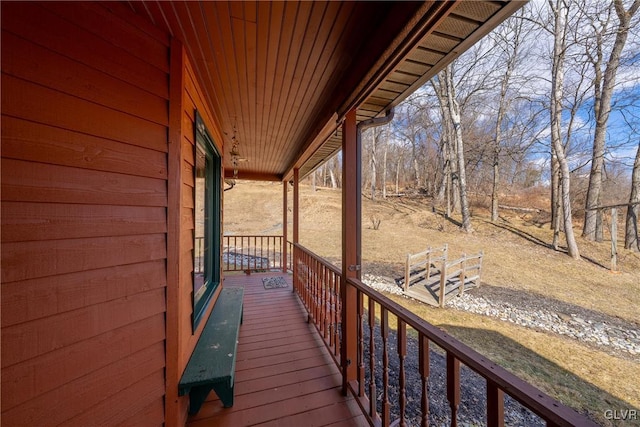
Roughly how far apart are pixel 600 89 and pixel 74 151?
36.0ft

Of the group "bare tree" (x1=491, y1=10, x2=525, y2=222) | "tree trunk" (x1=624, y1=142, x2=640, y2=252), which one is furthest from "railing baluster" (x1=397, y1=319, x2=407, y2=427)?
"tree trunk" (x1=624, y1=142, x2=640, y2=252)

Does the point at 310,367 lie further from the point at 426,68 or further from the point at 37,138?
the point at 426,68

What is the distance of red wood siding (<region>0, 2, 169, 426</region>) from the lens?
2.72 feet

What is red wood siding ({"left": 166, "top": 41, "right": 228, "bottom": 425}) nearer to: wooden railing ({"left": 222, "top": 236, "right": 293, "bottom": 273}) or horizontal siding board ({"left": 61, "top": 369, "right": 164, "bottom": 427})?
horizontal siding board ({"left": 61, "top": 369, "right": 164, "bottom": 427})

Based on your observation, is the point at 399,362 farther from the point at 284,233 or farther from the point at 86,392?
the point at 284,233

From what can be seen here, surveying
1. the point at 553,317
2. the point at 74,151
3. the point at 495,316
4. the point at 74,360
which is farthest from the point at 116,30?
the point at 553,317

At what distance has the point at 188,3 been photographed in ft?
3.65

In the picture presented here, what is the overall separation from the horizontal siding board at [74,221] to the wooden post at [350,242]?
124 cm

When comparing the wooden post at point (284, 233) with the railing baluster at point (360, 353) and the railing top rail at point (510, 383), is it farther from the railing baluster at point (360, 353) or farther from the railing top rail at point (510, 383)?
the railing top rail at point (510, 383)

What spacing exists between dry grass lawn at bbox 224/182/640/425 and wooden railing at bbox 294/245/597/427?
4.27 ft

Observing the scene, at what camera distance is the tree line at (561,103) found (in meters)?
5.86

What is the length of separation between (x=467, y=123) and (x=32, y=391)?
14.2 m

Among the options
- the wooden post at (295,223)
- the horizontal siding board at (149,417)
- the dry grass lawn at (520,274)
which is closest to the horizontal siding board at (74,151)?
the horizontal siding board at (149,417)

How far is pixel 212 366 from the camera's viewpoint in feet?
5.03
